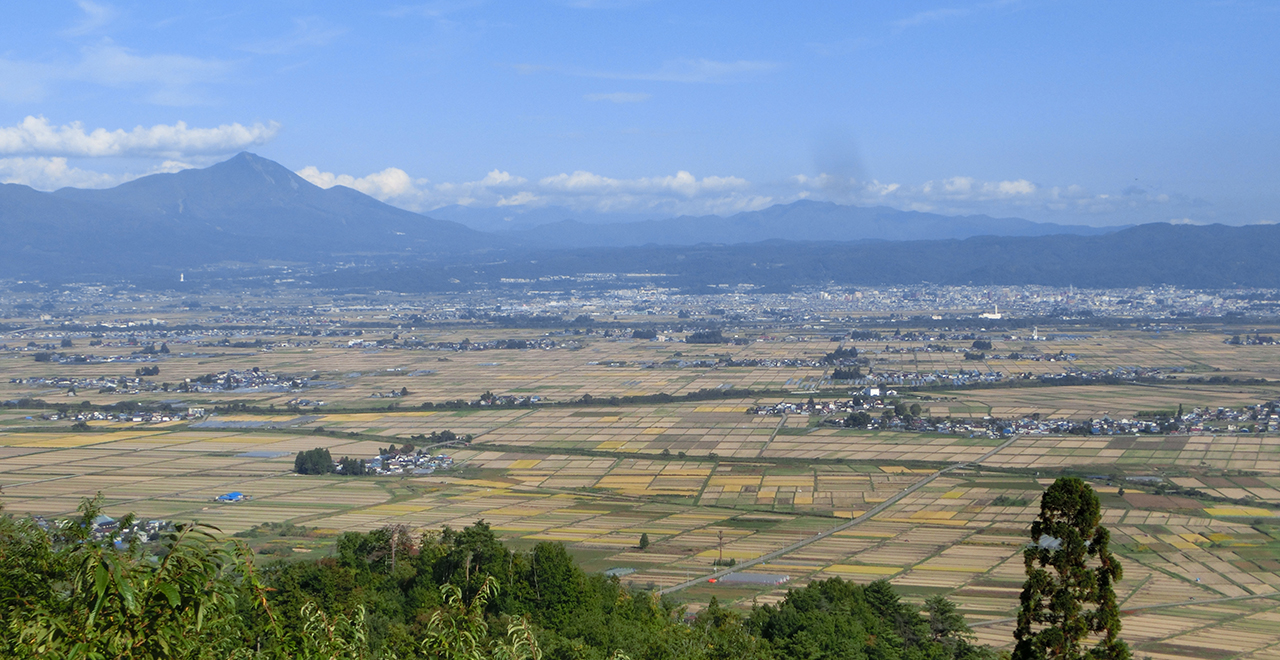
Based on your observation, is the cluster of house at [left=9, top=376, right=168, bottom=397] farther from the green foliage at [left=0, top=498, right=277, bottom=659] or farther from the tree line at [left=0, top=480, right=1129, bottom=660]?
the green foliage at [left=0, top=498, right=277, bottom=659]

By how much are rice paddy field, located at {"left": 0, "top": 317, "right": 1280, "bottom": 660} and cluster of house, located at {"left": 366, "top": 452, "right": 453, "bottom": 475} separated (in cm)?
92

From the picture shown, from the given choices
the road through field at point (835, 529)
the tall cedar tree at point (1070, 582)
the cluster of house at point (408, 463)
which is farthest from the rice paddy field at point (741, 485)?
the tall cedar tree at point (1070, 582)

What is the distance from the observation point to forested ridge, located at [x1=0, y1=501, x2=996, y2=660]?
6387 mm

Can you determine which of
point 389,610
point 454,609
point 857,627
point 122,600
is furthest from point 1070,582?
point 389,610

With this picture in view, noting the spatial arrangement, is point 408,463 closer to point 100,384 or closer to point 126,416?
point 126,416

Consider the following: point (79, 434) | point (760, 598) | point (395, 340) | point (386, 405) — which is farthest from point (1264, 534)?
point (395, 340)

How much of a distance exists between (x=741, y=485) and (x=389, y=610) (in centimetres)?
2425

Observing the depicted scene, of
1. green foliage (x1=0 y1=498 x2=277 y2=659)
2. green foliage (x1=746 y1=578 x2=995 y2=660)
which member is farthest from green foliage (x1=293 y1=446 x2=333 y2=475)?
green foliage (x1=0 y1=498 x2=277 y2=659)

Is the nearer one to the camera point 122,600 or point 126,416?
point 122,600

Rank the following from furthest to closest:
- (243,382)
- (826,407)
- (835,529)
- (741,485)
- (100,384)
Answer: (243,382)
(100,384)
(826,407)
(741,485)
(835,529)

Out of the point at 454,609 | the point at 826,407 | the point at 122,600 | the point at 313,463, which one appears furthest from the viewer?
the point at 826,407

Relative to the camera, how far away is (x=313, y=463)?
51000 millimetres

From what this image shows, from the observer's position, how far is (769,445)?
Result: 55.6 metres

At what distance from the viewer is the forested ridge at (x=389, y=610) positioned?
6387 millimetres
